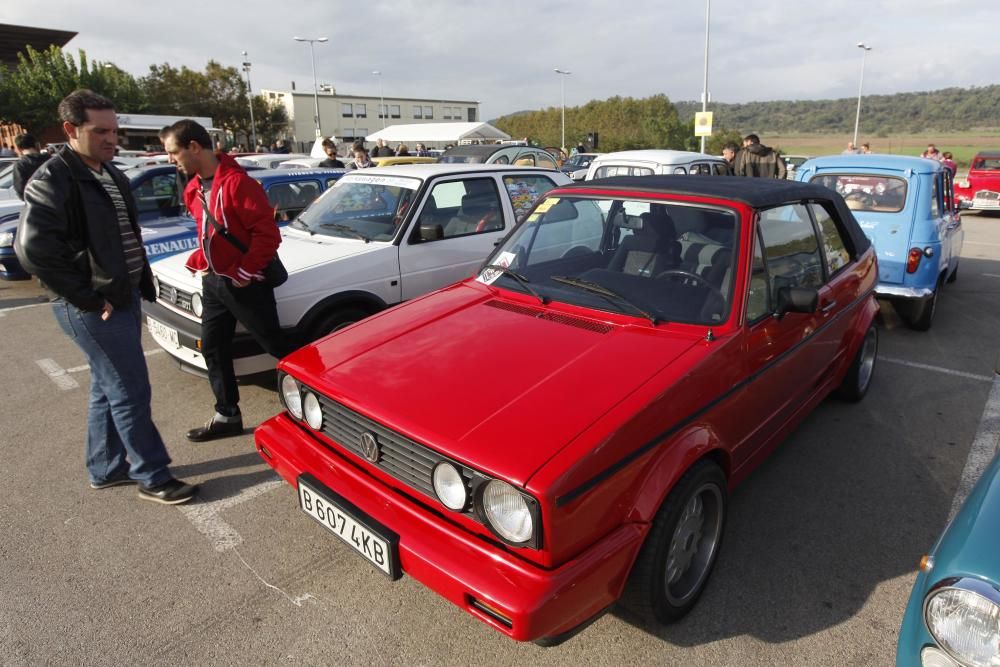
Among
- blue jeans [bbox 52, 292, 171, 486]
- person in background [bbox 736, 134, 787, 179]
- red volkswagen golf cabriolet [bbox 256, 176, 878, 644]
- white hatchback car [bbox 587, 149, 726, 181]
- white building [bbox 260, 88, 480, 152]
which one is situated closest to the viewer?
red volkswagen golf cabriolet [bbox 256, 176, 878, 644]

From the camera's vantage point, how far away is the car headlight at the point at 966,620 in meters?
1.49

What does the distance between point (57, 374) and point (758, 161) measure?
957 centimetres

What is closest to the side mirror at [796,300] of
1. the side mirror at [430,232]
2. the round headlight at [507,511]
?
the round headlight at [507,511]

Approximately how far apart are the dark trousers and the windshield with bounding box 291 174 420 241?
1.25 m

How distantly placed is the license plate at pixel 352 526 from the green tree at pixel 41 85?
3538cm

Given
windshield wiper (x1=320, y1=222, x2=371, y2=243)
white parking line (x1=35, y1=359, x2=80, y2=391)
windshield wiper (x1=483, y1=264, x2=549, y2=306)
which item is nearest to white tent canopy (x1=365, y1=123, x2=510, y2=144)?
windshield wiper (x1=320, y1=222, x2=371, y2=243)

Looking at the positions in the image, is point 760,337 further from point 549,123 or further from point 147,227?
point 549,123

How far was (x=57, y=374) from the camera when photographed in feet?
17.3

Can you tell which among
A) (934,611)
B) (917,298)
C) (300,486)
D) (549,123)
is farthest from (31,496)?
(549,123)

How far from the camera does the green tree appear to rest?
3075cm

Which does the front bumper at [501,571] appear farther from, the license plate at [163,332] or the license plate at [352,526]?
the license plate at [163,332]

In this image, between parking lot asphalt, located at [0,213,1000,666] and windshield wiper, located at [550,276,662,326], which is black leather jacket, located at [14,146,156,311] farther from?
windshield wiper, located at [550,276,662,326]

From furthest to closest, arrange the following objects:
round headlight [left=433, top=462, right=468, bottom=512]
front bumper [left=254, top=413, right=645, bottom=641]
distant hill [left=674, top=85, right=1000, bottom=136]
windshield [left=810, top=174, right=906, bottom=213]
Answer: distant hill [left=674, top=85, right=1000, bottom=136] → windshield [left=810, top=174, right=906, bottom=213] → round headlight [left=433, top=462, right=468, bottom=512] → front bumper [left=254, top=413, right=645, bottom=641]

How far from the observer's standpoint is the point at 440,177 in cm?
511
